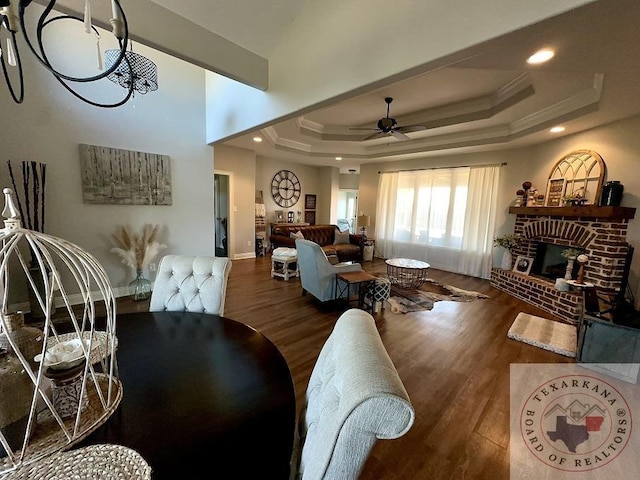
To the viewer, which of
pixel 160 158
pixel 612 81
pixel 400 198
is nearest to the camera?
pixel 612 81

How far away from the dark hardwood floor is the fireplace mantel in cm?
134

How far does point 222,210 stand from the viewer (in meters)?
6.46

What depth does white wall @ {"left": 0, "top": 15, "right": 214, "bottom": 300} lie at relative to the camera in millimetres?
2883

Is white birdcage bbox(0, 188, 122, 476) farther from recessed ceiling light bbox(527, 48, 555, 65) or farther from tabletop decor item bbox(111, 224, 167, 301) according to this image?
tabletop decor item bbox(111, 224, 167, 301)

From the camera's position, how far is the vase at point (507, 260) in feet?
14.7

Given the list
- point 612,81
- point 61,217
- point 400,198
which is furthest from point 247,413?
point 400,198

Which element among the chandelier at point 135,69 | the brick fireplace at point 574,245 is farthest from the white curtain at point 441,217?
the chandelier at point 135,69

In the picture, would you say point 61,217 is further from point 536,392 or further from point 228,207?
point 536,392

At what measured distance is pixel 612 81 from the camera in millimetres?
2229

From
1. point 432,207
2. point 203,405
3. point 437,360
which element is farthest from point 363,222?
point 203,405

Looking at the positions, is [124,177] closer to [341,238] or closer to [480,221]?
[341,238]

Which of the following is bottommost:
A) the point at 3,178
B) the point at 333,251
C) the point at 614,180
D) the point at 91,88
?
the point at 333,251

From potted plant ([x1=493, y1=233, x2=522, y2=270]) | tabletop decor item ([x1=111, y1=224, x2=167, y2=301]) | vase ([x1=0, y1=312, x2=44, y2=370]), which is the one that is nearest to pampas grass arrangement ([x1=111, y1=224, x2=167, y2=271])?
tabletop decor item ([x1=111, y1=224, x2=167, y2=301])

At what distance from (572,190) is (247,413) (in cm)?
493
